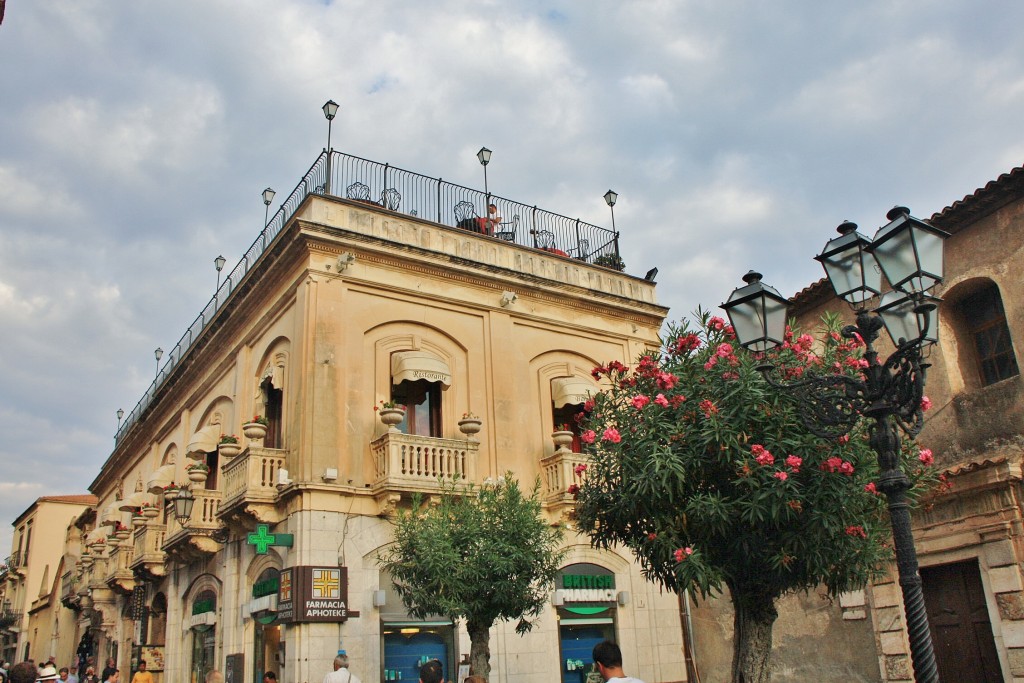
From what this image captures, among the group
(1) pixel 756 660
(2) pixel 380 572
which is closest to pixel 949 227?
(1) pixel 756 660

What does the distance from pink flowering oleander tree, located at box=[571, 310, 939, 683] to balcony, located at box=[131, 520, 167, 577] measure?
14.4 metres

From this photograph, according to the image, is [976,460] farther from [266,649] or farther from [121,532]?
[121,532]

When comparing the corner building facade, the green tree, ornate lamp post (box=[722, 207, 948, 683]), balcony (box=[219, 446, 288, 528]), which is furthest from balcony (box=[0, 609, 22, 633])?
ornate lamp post (box=[722, 207, 948, 683])

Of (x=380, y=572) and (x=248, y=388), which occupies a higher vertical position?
(x=248, y=388)

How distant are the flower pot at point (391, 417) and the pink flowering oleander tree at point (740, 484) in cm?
573

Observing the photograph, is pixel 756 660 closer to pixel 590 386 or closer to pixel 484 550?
pixel 484 550

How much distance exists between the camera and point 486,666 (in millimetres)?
13055

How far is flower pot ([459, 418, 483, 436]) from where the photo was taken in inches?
648

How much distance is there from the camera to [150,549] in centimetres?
2156

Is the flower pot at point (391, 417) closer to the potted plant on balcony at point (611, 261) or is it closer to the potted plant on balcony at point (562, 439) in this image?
the potted plant on balcony at point (562, 439)

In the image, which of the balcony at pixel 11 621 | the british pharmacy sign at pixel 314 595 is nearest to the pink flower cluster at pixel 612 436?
the british pharmacy sign at pixel 314 595

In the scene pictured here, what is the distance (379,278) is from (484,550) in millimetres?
6620

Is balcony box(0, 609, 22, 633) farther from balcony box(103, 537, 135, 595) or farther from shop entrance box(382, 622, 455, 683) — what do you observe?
shop entrance box(382, 622, 455, 683)

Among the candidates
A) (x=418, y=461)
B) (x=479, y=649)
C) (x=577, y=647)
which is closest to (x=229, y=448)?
(x=418, y=461)
